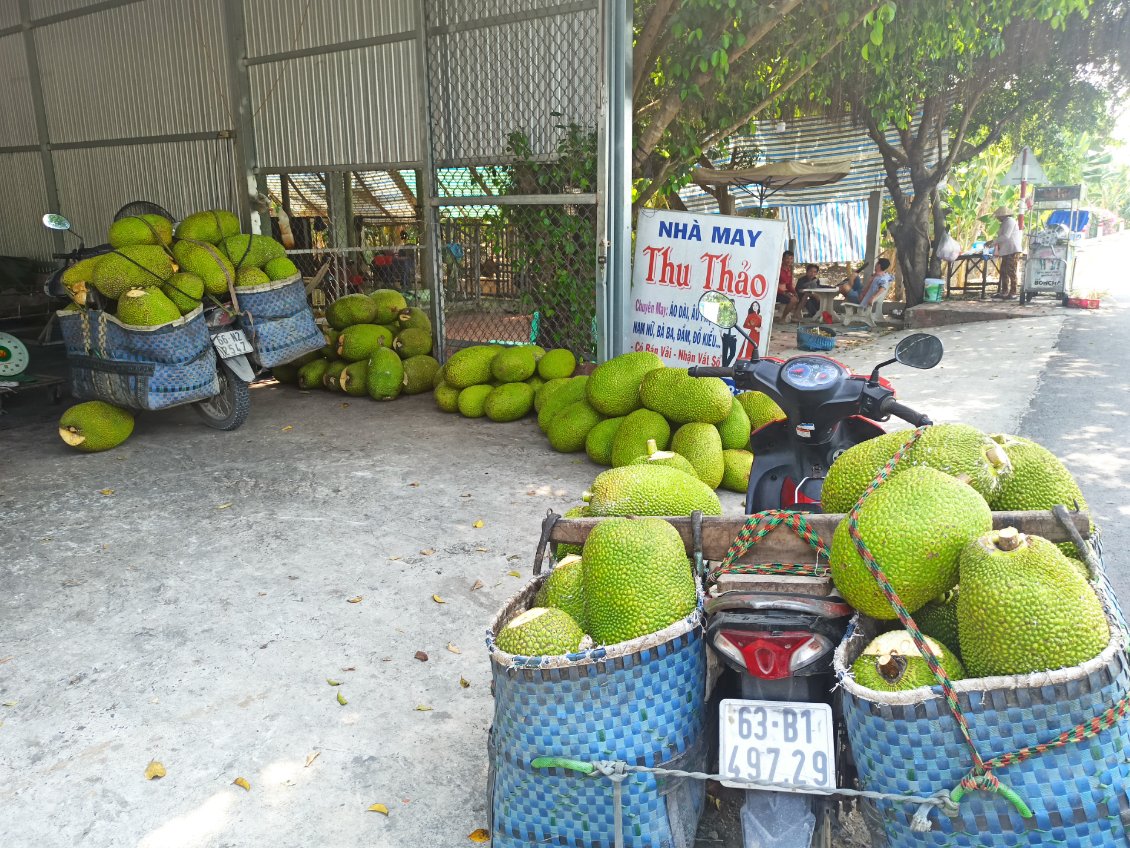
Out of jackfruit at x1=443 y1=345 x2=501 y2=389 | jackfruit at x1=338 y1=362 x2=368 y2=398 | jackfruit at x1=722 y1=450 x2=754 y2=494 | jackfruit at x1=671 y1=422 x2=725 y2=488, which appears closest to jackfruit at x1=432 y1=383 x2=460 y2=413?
jackfruit at x1=443 y1=345 x2=501 y2=389

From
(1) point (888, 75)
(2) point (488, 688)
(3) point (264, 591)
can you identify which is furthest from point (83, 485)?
(1) point (888, 75)

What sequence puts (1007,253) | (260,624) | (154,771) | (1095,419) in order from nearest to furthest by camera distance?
1. (154,771)
2. (260,624)
3. (1095,419)
4. (1007,253)

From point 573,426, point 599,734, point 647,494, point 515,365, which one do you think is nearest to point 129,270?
point 515,365

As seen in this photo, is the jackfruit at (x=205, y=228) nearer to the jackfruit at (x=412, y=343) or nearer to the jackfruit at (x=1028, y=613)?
the jackfruit at (x=412, y=343)

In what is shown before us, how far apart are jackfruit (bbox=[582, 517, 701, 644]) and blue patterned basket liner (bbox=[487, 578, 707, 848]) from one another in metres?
0.05

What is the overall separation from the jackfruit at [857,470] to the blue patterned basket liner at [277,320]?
205 inches

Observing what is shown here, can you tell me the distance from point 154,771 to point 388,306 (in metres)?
5.87

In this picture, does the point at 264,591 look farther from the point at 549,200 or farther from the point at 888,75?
the point at 888,75

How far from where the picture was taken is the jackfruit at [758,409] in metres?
5.12

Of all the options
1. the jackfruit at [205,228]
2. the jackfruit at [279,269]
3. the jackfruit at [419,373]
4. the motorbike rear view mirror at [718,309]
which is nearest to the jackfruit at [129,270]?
the jackfruit at [205,228]

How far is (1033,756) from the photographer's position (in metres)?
1.58

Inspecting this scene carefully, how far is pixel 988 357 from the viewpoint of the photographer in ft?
30.9

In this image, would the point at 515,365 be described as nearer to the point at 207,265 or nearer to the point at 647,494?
the point at 207,265

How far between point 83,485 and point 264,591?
7.49ft
